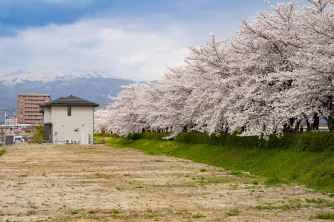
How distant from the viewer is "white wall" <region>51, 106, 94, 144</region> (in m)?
50.9

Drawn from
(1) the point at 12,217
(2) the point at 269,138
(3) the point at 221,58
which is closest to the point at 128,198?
(1) the point at 12,217

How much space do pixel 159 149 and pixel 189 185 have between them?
22900 mm

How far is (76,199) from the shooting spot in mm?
9664

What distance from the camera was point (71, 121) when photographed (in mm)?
51625

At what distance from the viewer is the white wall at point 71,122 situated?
50.9m

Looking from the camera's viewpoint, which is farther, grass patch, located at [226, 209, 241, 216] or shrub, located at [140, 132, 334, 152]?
shrub, located at [140, 132, 334, 152]

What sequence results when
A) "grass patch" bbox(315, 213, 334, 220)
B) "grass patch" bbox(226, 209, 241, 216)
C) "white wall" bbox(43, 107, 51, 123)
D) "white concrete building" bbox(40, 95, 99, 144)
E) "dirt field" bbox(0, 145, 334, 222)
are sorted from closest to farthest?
"grass patch" bbox(315, 213, 334, 220) → "dirt field" bbox(0, 145, 334, 222) → "grass patch" bbox(226, 209, 241, 216) → "white concrete building" bbox(40, 95, 99, 144) → "white wall" bbox(43, 107, 51, 123)

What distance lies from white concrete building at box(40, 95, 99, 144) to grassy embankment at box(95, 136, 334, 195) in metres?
29.9

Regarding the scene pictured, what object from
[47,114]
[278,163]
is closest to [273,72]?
[278,163]

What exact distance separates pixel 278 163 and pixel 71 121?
41.3 meters

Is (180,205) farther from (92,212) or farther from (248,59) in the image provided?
(248,59)

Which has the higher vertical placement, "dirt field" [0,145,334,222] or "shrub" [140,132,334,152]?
"shrub" [140,132,334,152]

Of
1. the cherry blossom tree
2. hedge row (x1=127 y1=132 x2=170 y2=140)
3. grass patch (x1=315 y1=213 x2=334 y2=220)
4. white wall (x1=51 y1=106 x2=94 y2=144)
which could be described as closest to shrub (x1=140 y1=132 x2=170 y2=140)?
hedge row (x1=127 y1=132 x2=170 y2=140)

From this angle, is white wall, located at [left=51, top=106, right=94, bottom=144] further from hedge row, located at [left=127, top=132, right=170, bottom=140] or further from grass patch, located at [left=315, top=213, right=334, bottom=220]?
grass patch, located at [left=315, top=213, right=334, bottom=220]
